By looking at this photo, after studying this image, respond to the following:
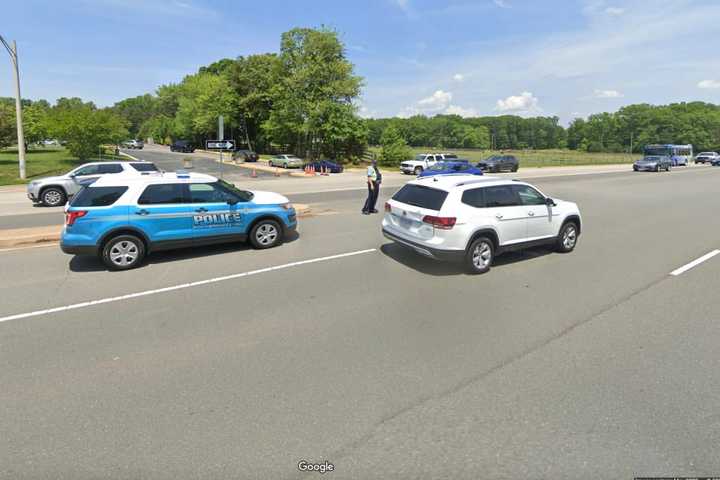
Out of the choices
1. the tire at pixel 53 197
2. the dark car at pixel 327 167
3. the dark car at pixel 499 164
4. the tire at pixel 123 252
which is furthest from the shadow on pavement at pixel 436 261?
the dark car at pixel 499 164

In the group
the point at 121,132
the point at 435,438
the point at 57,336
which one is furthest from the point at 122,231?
the point at 121,132

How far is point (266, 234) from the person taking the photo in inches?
334

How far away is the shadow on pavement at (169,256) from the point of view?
7.19 meters

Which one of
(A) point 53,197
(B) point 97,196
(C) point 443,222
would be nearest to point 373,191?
(C) point 443,222

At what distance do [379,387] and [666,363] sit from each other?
2.82m

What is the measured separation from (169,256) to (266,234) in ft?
6.14

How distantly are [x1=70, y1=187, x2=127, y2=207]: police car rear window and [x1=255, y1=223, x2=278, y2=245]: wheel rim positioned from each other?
2482 millimetres

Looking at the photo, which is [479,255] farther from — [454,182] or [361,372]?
[361,372]

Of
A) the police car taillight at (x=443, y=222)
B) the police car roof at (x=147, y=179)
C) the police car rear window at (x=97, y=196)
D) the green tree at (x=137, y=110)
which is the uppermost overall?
the green tree at (x=137, y=110)

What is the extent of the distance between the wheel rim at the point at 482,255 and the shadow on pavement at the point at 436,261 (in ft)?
0.86

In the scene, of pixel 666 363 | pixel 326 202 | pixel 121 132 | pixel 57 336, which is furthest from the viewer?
pixel 121 132

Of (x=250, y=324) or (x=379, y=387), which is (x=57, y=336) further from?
(x=379, y=387)

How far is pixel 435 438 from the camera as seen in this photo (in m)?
2.95

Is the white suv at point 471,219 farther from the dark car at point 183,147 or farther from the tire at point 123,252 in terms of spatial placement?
the dark car at point 183,147
